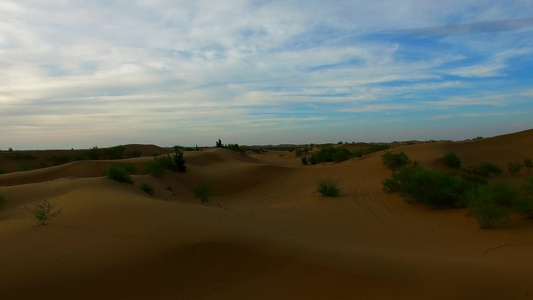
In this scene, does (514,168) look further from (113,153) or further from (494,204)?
(113,153)

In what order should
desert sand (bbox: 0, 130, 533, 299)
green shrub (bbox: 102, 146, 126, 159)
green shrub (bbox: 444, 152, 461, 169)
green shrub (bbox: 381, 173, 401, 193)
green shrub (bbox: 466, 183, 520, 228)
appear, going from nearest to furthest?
desert sand (bbox: 0, 130, 533, 299) → green shrub (bbox: 466, 183, 520, 228) → green shrub (bbox: 381, 173, 401, 193) → green shrub (bbox: 444, 152, 461, 169) → green shrub (bbox: 102, 146, 126, 159)

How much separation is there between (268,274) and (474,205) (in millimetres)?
6811

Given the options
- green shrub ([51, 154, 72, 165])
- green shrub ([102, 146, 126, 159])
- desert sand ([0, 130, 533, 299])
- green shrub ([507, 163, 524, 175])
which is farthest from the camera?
green shrub ([102, 146, 126, 159])

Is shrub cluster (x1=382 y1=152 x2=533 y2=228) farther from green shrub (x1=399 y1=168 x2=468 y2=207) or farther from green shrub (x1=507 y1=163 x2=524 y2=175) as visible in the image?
green shrub (x1=507 y1=163 x2=524 y2=175)

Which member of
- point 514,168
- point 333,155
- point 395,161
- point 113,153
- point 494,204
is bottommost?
point 494,204

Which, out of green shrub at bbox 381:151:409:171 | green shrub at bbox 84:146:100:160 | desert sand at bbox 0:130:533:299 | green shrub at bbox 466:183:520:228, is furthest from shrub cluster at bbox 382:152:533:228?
green shrub at bbox 84:146:100:160

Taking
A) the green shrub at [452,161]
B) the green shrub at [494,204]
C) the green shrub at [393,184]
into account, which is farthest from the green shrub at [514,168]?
the green shrub at [494,204]

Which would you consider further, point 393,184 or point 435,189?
point 393,184

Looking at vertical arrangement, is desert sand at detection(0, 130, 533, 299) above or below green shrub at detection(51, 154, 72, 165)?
below

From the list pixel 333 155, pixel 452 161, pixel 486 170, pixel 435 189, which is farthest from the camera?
pixel 333 155

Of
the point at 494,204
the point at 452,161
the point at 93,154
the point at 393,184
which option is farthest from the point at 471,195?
the point at 93,154

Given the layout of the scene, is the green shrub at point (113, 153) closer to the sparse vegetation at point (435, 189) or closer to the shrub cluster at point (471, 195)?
the shrub cluster at point (471, 195)

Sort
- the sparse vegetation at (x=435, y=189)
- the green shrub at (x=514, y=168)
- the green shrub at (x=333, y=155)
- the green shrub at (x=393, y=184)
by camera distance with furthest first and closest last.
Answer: the green shrub at (x=333, y=155)
the green shrub at (x=514, y=168)
the green shrub at (x=393, y=184)
the sparse vegetation at (x=435, y=189)

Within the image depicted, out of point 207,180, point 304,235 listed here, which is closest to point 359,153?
point 207,180
